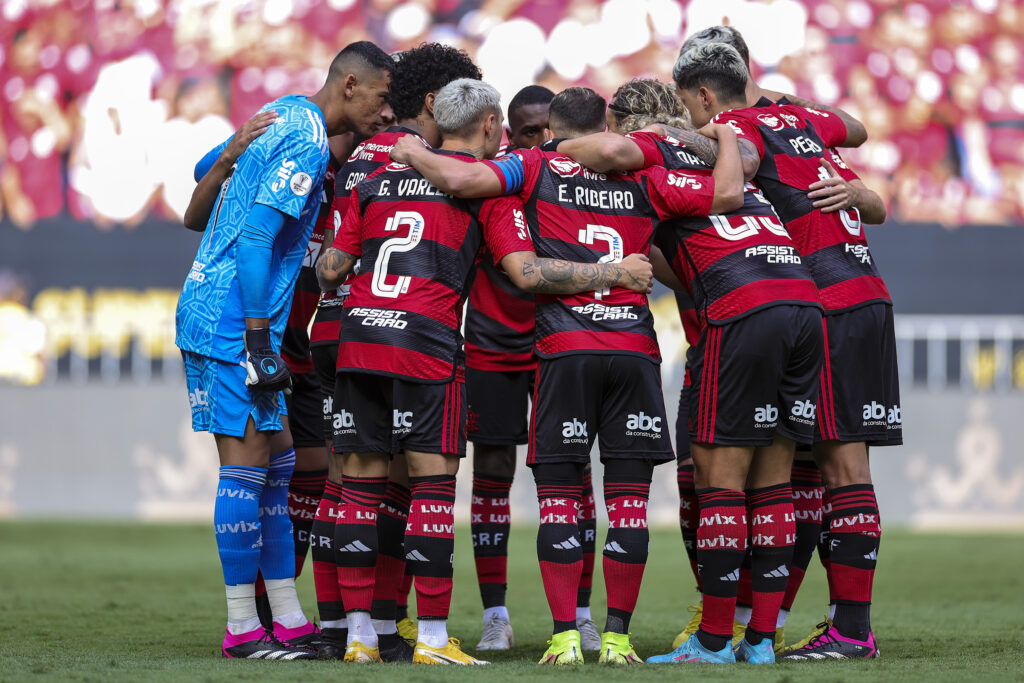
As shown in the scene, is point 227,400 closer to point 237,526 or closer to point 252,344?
point 252,344

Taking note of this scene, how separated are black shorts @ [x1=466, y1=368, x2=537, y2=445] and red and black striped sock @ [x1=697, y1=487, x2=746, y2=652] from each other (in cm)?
97

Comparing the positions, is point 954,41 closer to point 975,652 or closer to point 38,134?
point 38,134

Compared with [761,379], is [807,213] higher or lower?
higher

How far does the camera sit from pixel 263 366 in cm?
395

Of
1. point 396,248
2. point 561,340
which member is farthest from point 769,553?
point 396,248

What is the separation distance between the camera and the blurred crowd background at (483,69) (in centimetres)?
1652

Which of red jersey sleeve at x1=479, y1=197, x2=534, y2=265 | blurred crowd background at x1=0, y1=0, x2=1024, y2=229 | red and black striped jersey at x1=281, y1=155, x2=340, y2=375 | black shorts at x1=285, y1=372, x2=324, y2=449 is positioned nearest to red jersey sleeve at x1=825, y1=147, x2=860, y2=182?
red jersey sleeve at x1=479, y1=197, x2=534, y2=265

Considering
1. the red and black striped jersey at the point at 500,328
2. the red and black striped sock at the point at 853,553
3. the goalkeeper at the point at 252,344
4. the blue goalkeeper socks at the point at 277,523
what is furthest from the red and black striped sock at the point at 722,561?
the blue goalkeeper socks at the point at 277,523

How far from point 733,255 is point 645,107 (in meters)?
0.73

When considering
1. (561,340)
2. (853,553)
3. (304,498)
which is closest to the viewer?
(561,340)

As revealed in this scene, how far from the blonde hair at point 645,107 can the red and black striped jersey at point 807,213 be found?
0.84 feet

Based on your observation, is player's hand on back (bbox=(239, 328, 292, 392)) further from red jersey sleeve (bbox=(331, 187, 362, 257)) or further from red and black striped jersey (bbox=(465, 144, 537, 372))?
red and black striped jersey (bbox=(465, 144, 537, 372))

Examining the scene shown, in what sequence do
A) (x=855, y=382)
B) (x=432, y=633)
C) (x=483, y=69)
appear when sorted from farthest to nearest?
(x=483, y=69), (x=855, y=382), (x=432, y=633)

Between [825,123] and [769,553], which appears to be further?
[825,123]
